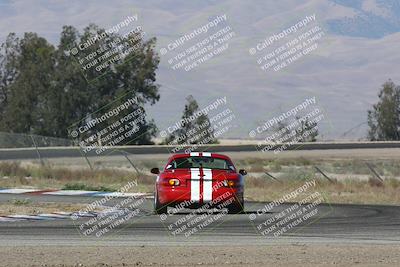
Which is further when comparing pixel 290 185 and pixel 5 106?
pixel 5 106

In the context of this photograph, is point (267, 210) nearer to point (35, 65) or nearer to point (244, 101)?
point (35, 65)

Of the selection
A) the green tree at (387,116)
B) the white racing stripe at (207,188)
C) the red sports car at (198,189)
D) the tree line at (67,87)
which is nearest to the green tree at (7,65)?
the tree line at (67,87)

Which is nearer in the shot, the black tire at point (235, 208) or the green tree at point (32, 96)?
the black tire at point (235, 208)

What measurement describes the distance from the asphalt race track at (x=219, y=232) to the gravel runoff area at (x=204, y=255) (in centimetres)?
77

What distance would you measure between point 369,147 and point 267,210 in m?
52.5

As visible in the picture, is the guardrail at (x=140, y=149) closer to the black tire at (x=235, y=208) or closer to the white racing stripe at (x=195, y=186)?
the black tire at (x=235, y=208)

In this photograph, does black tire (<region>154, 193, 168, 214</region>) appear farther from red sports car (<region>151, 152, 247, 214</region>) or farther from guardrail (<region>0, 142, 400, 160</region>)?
guardrail (<region>0, 142, 400, 160</region>)

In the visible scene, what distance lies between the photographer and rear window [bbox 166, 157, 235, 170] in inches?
760

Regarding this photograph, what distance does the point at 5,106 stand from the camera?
264 feet

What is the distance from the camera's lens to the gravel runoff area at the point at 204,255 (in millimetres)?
11562

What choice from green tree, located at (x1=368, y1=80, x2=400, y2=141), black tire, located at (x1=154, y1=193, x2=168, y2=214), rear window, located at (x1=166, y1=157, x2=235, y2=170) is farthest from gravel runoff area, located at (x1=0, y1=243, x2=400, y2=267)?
green tree, located at (x1=368, y1=80, x2=400, y2=141)

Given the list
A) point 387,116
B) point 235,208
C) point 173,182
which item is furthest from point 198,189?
point 387,116

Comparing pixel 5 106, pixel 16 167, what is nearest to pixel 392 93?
pixel 5 106

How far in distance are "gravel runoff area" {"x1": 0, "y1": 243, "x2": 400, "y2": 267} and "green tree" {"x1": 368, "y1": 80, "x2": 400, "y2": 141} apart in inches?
2964
